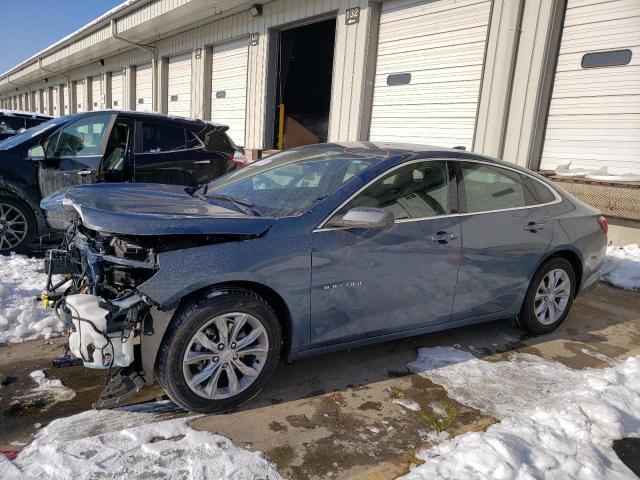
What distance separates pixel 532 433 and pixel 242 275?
6.07 feet

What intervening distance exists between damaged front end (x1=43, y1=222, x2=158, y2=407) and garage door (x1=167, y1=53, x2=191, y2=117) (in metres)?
14.4

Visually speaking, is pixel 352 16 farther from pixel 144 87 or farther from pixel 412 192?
pixel 144 87

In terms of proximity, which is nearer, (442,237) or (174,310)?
(174,310)

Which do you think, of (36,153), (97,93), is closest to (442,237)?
(36,153)

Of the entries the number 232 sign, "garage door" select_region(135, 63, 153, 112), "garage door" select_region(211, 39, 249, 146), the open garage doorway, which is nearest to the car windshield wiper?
the number 232 sign

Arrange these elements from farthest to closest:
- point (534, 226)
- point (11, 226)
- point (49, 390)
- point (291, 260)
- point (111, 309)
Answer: point (11, 226)
point (534, 226)
point (49, 390)
point (291, 260)
point (111, 309)

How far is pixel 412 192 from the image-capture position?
3482 millimetres

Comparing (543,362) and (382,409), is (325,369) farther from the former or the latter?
(543,362)

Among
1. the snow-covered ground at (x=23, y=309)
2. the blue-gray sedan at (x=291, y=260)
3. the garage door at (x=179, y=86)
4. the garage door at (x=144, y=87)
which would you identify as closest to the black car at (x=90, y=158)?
the snow-covered ground at (x=23, y=309)

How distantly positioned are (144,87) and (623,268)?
18142 mm

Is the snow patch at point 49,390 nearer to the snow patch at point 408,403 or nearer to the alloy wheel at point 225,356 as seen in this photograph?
the alloy wheel at point 225,356

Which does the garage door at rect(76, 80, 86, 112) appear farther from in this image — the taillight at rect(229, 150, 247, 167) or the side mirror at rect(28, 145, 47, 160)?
the side mirror at rect(28, 145, 47, 160)

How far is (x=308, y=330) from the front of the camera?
3.05 m

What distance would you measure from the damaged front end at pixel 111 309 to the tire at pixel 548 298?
3.14 meters
